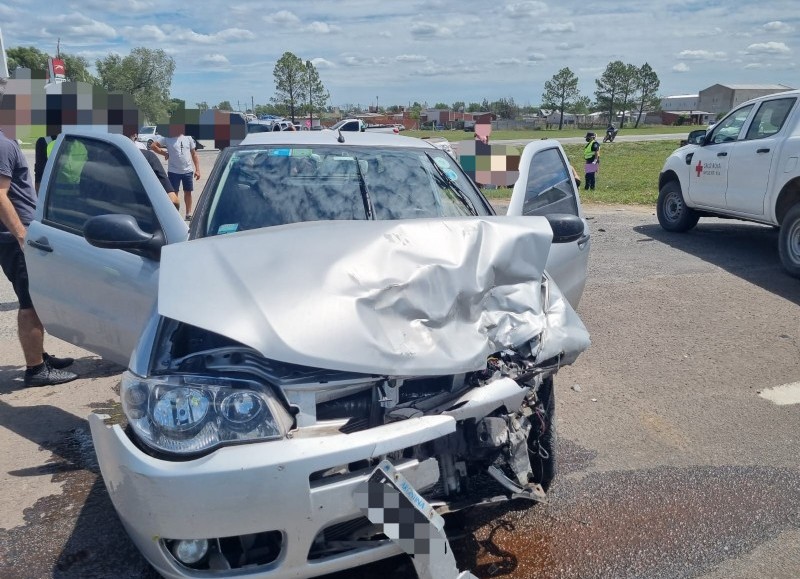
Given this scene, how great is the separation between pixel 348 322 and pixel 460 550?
1.32 metres

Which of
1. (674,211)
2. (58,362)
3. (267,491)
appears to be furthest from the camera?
(674,211)

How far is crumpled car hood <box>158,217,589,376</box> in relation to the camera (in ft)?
7.83

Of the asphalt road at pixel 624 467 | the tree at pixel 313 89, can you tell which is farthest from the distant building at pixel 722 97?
the asphalt road at pixel 624 467

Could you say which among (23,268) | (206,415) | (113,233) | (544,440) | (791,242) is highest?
(113,233)

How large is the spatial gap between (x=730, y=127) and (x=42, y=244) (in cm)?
860

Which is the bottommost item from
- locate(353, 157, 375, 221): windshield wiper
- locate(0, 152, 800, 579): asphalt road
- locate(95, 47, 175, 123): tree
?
locate(0, 152, 800, 579): asphalt road

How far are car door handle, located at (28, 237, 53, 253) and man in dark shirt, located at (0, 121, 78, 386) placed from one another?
51 cm

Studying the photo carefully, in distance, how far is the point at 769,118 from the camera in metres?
8.60

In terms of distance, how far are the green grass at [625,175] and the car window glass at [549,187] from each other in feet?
33.0

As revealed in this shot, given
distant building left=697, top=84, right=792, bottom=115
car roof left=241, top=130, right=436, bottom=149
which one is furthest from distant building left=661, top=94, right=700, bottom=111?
car roof left=241, top=130, right=436, bottom=149

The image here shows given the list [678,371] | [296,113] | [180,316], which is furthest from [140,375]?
[296,113]

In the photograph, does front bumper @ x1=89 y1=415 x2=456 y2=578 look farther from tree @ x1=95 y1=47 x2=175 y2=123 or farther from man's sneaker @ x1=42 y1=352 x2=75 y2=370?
tree @ x1=95 y1=47 x2=175 y2=123

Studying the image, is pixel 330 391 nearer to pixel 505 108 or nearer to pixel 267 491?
pixel 267 491

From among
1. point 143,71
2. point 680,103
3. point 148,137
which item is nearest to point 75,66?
point 143,71
